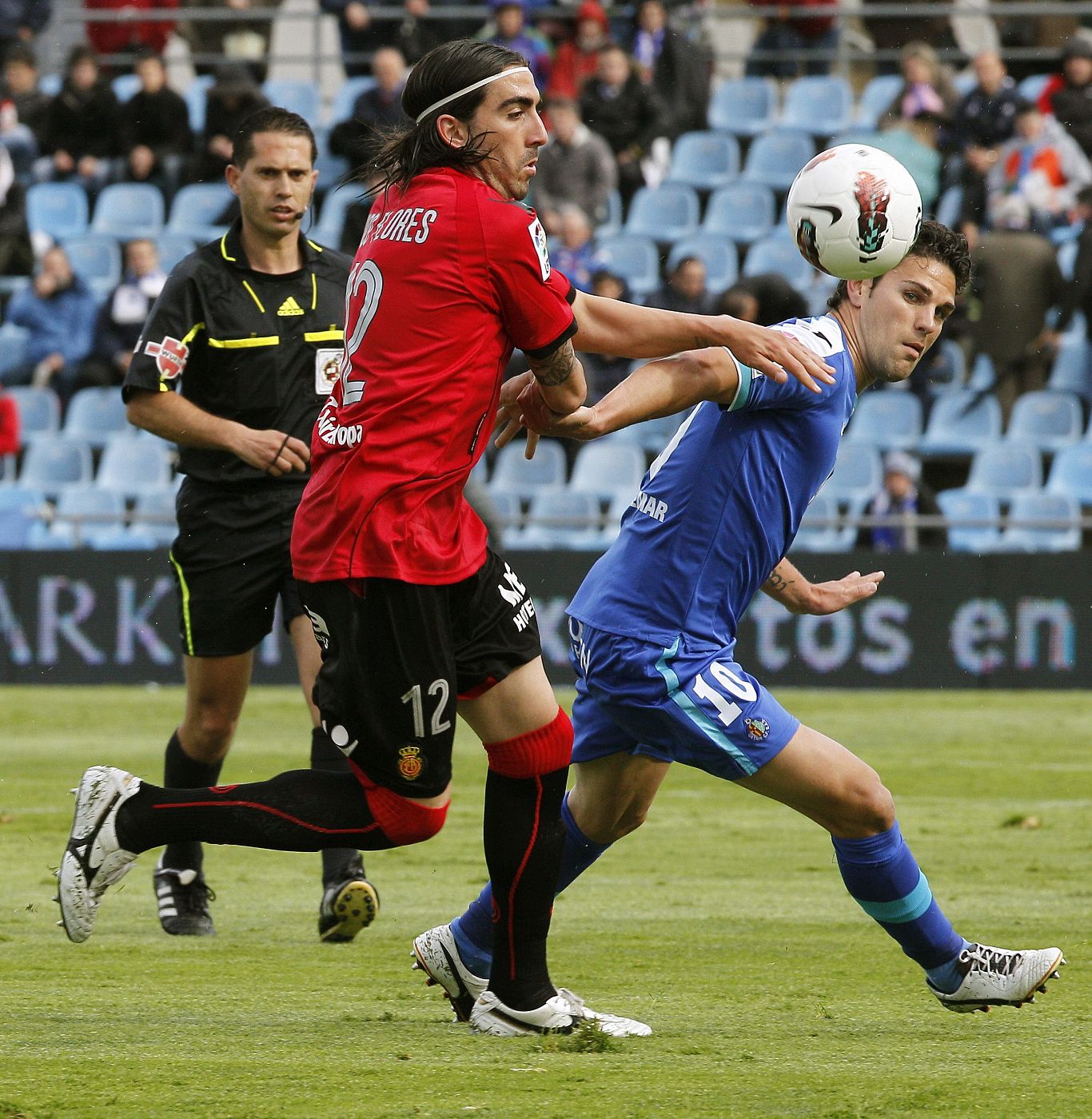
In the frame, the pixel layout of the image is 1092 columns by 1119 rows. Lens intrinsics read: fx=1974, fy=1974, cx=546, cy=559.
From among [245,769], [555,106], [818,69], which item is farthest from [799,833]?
[818,69]

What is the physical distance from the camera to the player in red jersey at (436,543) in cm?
454

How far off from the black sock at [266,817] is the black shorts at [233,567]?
71.6 inches

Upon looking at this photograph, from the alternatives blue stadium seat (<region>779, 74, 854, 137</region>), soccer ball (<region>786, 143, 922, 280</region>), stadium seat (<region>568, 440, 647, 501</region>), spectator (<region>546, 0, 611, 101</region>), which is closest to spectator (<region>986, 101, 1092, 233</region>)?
blue stadium seat (<region>779, 74, 854, 137</region>)

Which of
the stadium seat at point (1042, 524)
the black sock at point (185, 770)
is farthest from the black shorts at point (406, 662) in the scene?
the stadium seat at point (1042, 524)

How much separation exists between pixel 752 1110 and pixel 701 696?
1173 millimetres

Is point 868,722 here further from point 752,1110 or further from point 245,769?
point 752,1110

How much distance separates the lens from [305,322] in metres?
6.91

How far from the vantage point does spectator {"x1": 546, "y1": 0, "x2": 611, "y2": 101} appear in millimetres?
18719

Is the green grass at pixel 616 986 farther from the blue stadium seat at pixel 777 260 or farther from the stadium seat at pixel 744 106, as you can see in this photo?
the stadium seat at pixel 744 106

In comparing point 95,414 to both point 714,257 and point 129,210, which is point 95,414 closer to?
point 129,210

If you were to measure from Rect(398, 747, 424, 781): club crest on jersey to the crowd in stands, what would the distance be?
990cm

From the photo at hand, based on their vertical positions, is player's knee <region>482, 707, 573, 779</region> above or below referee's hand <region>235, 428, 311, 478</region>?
below

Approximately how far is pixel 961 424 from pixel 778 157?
3.80 metres

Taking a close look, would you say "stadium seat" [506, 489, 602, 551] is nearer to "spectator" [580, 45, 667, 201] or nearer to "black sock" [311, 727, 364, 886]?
"spectator" [580, 45, 667, 201]
